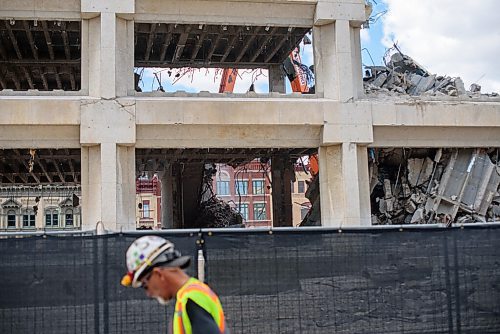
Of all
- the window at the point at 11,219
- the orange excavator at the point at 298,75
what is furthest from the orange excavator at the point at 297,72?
the window at the point at 11,219

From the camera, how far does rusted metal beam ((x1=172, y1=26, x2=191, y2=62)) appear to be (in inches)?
850

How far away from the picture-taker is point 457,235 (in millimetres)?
8531

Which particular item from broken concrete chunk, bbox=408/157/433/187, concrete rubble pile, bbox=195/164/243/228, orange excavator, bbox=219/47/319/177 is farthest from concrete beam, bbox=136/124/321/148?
concrete rubble pile, bbox=195/164/243/228

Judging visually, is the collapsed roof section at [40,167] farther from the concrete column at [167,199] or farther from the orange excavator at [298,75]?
the orange excavator at [298,75]

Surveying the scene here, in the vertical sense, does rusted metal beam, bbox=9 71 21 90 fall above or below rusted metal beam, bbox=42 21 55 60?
below

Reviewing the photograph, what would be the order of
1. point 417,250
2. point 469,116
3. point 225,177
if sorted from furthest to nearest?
point 225,177
point 469,116
point 417,250

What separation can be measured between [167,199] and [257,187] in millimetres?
62702

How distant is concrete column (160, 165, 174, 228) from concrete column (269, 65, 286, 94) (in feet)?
20.9

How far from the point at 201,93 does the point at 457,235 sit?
1117 centimetres

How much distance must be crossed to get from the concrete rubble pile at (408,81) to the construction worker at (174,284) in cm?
1793

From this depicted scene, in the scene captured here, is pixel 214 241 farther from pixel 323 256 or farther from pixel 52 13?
pixel 52 13

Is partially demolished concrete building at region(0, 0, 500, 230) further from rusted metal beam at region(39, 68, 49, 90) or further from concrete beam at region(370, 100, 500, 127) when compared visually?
rusted metal beam at region(39, 68, 49, 90)

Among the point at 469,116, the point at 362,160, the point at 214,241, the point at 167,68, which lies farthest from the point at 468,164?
the point at 214,241

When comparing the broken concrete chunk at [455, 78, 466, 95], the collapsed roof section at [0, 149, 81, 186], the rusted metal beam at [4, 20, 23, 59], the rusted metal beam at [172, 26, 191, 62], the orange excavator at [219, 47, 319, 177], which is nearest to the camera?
the rusted metal beam at [4, 20, 23, 59]
